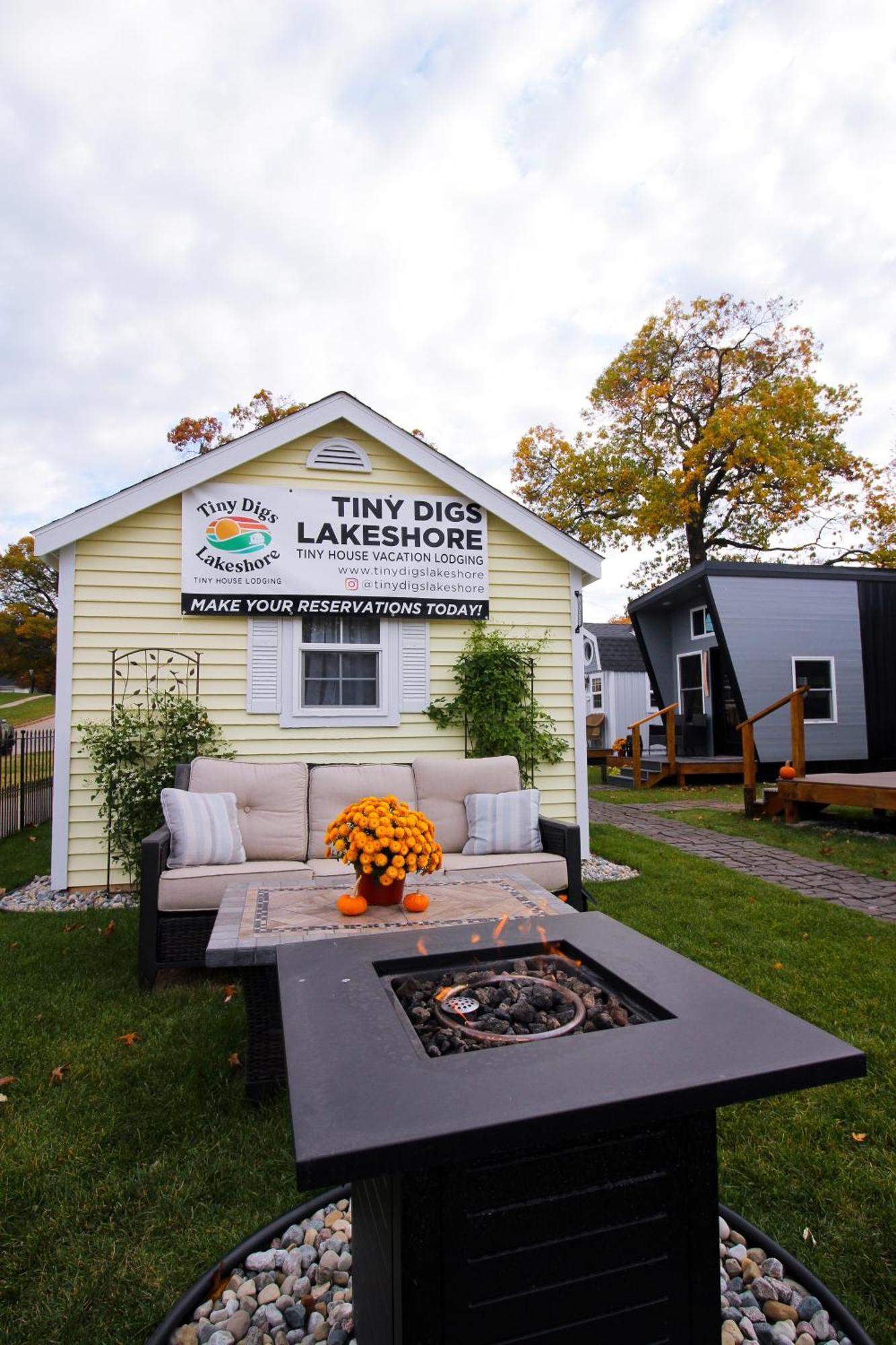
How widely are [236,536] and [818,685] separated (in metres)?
10.6

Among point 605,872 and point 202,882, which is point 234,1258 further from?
point 605,872

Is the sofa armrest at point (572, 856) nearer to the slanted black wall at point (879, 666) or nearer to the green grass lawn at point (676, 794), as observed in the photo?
the green grass lawn at point (676, 794)

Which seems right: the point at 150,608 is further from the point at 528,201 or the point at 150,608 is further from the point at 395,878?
the point at 528,201

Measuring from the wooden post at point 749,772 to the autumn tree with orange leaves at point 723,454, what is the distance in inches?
396

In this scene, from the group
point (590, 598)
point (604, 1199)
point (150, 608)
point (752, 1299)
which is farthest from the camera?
point (590, 598)

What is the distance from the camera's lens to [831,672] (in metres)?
12.5

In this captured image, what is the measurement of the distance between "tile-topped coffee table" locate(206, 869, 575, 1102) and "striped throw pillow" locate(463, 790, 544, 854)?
1.18m

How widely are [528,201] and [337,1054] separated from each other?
27.0 ft

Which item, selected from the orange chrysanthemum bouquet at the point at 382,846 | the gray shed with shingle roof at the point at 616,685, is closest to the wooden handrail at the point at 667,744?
the gray shed with shingle roof at the point at 616,685

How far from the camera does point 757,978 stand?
3.59m

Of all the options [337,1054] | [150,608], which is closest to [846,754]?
[150,608]

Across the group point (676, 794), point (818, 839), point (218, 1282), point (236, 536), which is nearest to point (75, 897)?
point (236, 536)

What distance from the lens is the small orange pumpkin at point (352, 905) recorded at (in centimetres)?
284

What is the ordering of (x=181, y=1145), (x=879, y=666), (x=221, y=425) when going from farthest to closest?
(x=221, y=425) < (x=879, y=666) < (x=181, y=1145)
